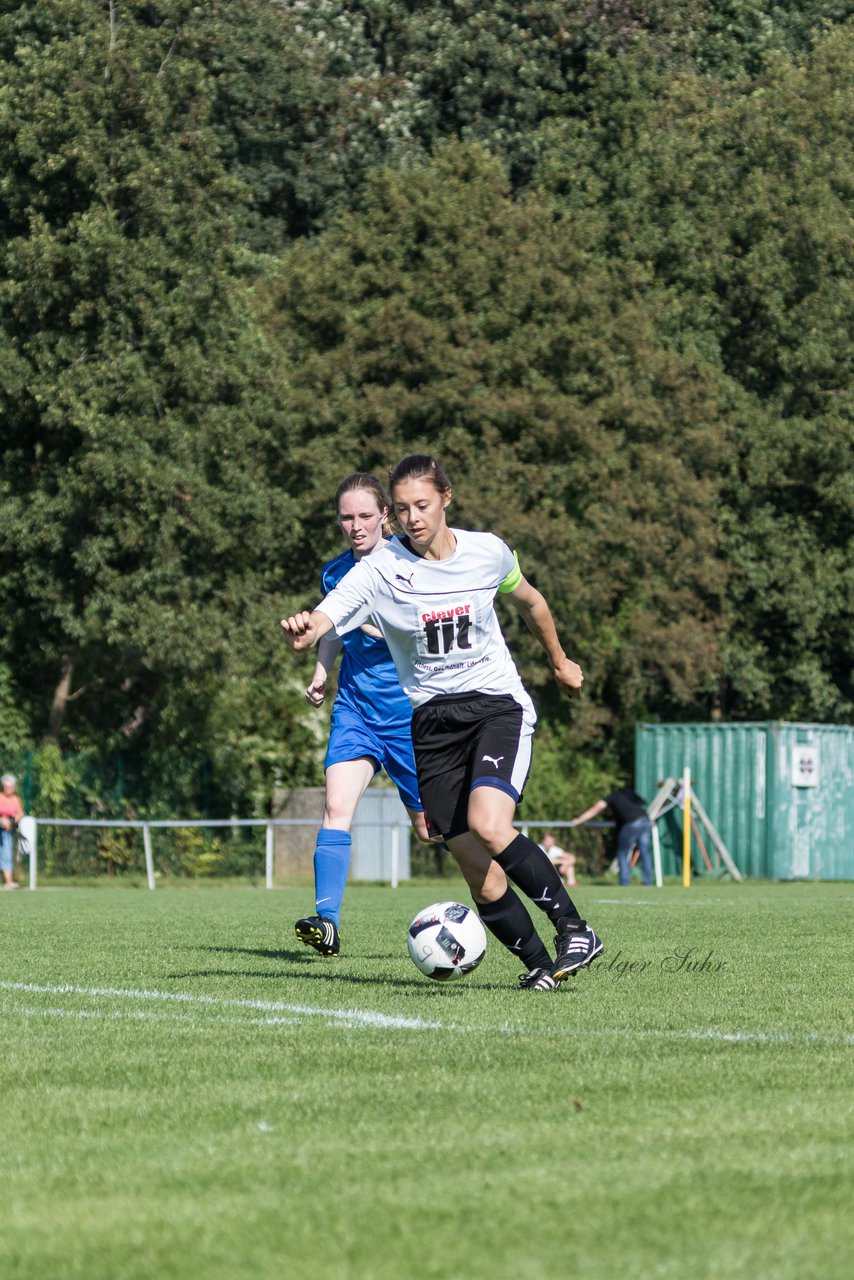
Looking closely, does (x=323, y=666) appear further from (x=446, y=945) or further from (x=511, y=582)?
(x=446, y=945)

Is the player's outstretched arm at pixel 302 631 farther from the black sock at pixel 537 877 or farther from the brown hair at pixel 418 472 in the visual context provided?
the black sock at pixel 537 877

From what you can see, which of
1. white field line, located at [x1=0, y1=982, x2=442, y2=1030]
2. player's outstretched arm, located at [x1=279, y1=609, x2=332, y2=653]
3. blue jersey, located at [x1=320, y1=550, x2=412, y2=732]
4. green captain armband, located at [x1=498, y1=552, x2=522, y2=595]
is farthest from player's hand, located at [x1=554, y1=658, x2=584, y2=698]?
blue jersey, located at [x1=320, y1=550, x2=412, y2=732]

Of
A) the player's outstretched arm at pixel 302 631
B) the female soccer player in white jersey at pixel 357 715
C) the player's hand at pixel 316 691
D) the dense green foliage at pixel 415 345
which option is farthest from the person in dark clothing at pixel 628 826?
the player's outstretched arm at pixel 302 631

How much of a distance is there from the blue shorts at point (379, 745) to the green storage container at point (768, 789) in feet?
77.1

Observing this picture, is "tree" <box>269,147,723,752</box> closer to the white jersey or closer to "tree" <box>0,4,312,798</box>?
"tree" <box>0,4,312,798</box>

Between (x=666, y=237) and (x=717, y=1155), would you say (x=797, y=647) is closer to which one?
(x=666, y=237)

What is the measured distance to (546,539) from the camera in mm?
34812

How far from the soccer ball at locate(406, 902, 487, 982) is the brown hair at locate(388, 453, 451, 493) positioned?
165 cm

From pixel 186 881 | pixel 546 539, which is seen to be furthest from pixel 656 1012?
pixel 546 539

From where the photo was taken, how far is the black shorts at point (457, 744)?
7465 mm

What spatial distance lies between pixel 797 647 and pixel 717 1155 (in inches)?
1483

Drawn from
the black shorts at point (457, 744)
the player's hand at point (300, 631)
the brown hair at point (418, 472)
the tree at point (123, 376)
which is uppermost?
the tree at point (123, 376)

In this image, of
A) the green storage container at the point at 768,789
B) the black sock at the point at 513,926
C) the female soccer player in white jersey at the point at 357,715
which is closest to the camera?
the black sock at the point at 513,926

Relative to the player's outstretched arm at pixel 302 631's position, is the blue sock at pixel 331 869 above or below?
below
